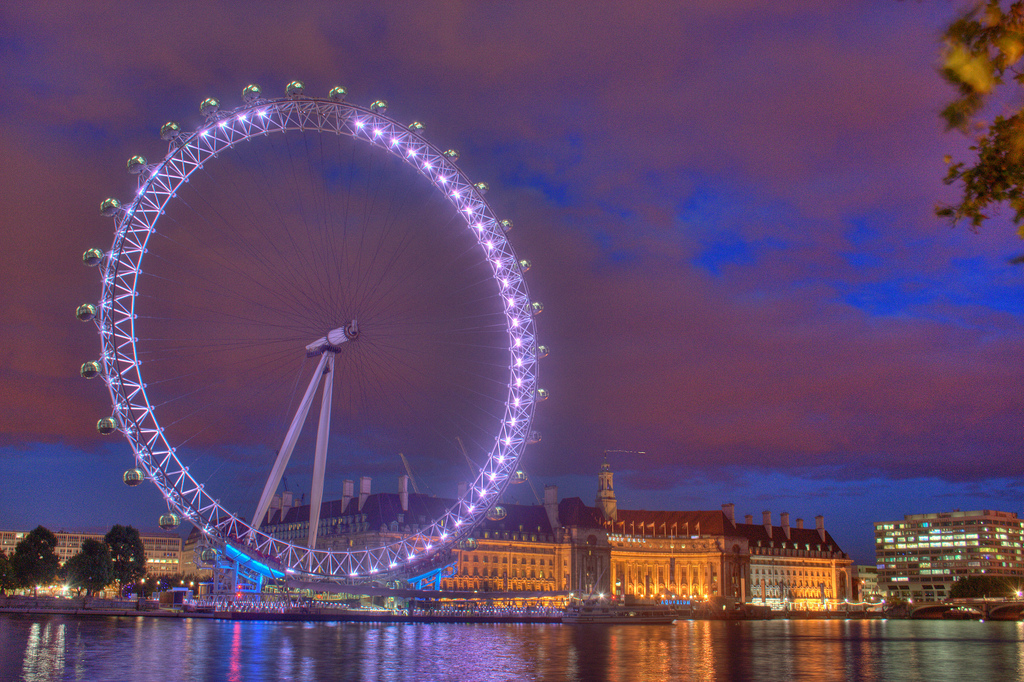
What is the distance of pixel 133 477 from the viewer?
5375 centimetres

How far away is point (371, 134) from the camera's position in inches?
2389

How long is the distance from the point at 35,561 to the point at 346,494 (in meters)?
49.7

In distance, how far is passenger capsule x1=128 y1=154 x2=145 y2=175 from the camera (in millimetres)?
54594

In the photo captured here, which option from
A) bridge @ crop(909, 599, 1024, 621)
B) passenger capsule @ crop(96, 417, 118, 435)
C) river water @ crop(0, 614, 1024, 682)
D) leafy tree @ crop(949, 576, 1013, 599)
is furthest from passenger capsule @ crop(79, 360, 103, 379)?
leafy tree @ crop(949, 576, 1013, 599)

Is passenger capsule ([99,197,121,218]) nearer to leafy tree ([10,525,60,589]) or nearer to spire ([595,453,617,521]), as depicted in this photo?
leafy tree ([10,525,60,589])

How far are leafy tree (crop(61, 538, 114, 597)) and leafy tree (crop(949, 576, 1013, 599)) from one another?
161 m

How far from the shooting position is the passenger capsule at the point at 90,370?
5178 cm

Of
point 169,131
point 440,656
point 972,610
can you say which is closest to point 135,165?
point 169,131

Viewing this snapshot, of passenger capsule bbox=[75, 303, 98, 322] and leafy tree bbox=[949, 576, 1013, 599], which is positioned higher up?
passenger capsule bbox=[75, 303, 98, 322]

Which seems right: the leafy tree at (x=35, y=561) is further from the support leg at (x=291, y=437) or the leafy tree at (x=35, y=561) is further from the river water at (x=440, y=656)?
the support leg at (x=291, y=437)

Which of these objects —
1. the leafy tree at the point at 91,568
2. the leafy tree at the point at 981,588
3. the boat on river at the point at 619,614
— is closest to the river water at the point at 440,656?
the boat on river at the point at 619,614

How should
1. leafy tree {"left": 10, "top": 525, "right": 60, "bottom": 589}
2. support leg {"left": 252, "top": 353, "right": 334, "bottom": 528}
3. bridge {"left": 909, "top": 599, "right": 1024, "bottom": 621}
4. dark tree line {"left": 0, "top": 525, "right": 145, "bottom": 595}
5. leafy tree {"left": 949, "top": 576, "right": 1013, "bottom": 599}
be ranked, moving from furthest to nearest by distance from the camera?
leafy tree {"left": 949, "top": 576, "right": 1013, "bottom": 599}, bridge {"left": 909, "top": 599, "right": 1024, "bottom": 621}, dark tree line {"left": 0, "top": 525, "right": 145, "bottom": 595}, leafy tree {"left": 10, "top": 525, "right": 60, "bottom": 589}, support leg {"left": 252, "top": 353, "right": 334, "bottom": 528}

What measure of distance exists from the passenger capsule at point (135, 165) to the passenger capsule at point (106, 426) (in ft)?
50.2

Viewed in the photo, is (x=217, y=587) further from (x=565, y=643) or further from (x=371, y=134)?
(x=371, y=134)
